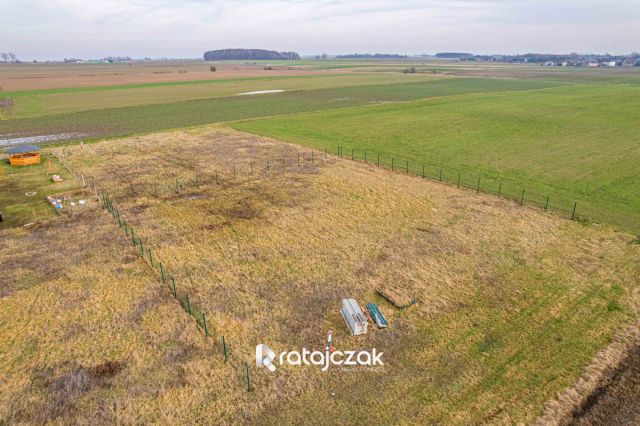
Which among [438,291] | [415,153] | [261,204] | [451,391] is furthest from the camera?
[415,153]

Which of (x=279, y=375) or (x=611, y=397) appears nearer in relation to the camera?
(x=611, y=397)

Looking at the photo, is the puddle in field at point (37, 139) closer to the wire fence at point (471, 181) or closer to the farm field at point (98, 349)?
the farm field at point (98, 349)

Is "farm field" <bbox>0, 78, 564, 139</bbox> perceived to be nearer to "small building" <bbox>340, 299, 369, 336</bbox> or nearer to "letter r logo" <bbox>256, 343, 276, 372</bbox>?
"small building" <bbox>340, 299, 369, 336</bbox>

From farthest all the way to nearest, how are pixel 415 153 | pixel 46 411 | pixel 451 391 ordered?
pixel 415 153
pixel 451 391
pixel 46 411

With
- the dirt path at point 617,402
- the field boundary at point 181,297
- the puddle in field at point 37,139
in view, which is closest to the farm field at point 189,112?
the puddle in field at point 37,139

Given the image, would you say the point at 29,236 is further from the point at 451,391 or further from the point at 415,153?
the point at 415,153

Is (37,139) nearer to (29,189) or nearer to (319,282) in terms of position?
(29,189)

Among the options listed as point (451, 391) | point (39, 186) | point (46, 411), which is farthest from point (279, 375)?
point (39, 186)
